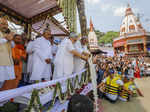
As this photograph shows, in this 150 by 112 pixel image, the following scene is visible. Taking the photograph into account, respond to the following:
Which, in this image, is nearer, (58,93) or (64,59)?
(58,93)

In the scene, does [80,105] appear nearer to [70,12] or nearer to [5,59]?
[5,59]

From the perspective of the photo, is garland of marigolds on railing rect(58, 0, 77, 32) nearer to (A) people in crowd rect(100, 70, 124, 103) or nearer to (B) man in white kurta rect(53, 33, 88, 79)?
(B) man in white kurta rect(53, 33, 88, 79)

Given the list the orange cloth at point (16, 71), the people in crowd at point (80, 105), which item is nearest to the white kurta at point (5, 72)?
the orange cloth at point (16, 71)

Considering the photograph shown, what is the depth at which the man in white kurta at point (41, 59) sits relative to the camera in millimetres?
1900

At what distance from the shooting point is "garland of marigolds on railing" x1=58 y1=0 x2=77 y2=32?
2.69 metres

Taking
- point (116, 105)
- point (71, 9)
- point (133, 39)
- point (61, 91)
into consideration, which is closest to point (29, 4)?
point (71, 9)

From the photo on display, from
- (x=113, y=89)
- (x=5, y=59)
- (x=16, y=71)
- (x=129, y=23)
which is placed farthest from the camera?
(x=129, y=23)

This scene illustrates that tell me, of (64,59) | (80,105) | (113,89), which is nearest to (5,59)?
(64,59)

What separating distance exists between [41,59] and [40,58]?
29 millimetres

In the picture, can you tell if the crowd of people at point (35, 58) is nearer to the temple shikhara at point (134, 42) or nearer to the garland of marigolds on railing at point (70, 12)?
the garland of marigolds on railing at point (70, 12)

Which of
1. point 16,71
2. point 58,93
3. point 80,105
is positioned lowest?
point 58,93

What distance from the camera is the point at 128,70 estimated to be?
761 centimetres

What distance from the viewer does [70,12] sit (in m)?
2.93

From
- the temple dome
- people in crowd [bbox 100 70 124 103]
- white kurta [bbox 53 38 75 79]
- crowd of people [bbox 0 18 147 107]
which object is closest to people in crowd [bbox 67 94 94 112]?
crowd of people [bbox 0 18 147 107]
